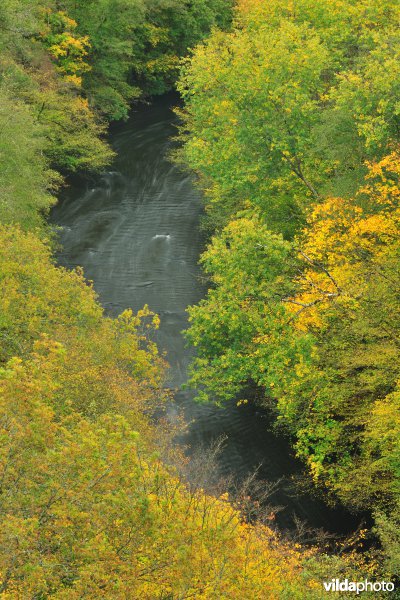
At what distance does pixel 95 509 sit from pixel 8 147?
2509 cm

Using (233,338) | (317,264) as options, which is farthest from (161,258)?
(317,264)

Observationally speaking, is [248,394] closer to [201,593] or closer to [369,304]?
[369,304]

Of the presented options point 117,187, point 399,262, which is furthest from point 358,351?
point 117,187

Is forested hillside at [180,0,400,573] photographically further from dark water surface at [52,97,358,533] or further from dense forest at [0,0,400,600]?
dark water surface at [52,97,358,533]

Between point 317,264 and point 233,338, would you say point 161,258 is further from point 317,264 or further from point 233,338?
point 317,264

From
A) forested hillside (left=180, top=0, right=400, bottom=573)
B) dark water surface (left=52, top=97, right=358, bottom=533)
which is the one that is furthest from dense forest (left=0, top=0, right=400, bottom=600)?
dark water surface (left=52, top=97, right=358, bottom=533)

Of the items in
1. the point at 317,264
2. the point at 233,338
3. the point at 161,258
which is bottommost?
the point at 233,338

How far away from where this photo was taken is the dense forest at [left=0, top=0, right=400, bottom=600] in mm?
13820

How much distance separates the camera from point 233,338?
2800 centimetres

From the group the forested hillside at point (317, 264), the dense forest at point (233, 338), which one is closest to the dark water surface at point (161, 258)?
the dense forest at point (233, 338)

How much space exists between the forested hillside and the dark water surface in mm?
1232

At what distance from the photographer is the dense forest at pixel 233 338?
13.8 metres

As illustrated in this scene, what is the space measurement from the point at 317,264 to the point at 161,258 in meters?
16.7

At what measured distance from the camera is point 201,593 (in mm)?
14203
